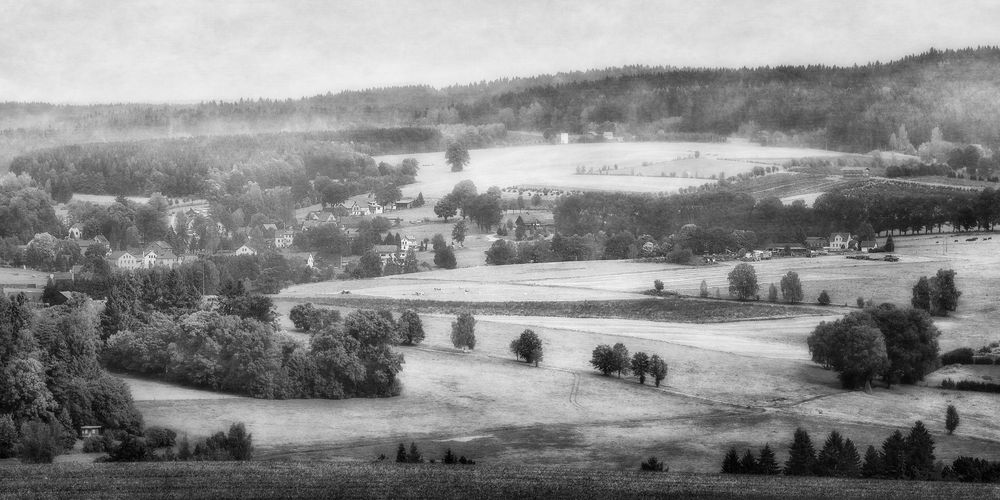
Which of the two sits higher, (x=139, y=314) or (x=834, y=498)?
(x=139, y=314)

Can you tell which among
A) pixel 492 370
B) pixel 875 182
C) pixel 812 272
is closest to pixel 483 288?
pixel 492 370

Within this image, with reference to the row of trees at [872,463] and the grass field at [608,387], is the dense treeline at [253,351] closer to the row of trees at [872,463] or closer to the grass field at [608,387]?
the grass field at [608,387]

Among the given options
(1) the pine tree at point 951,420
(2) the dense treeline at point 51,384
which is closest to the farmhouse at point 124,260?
(2) the dense treeline at point 51,384

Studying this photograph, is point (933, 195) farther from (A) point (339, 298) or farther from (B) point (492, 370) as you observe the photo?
(A) point (339, 298)

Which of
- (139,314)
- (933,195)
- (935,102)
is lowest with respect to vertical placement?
(139,314)

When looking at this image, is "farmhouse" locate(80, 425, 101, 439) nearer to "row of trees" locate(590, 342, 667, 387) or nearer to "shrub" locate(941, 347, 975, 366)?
"row of trees" locate(590, 342, 667, 387)
